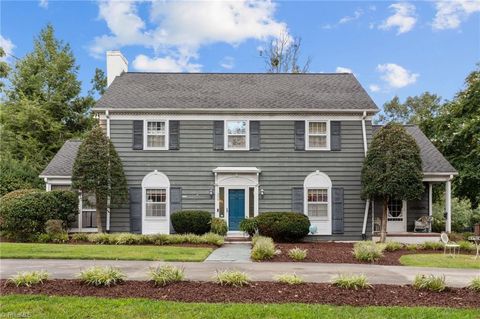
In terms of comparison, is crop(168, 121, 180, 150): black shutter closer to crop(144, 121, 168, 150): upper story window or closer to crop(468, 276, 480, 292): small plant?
crop(144, 121, 168, 150): upper story window

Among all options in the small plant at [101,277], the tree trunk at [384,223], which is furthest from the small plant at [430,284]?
the tree trunk at [384,223]

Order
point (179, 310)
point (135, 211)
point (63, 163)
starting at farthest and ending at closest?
point (63, 163)
point (135, 211)
point (179, 310)

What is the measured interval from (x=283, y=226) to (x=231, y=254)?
3377 millimetres

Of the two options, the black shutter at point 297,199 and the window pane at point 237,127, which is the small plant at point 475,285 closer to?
the black shutter at point 297,199

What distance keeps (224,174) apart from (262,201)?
1.93 m

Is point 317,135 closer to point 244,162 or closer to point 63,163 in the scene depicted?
point 244,162

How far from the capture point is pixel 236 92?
19062 mm

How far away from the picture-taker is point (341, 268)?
10.1 metres

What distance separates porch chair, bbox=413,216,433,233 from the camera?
56.6 ft

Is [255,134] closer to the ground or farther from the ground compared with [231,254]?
farther from the ground

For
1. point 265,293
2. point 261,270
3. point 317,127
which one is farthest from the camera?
point 317,127

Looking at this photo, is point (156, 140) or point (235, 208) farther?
point (156, 140)

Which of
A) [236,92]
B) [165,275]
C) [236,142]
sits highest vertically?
[236,92]

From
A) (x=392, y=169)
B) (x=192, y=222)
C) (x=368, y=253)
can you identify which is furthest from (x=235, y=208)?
(x=368, y=253)
